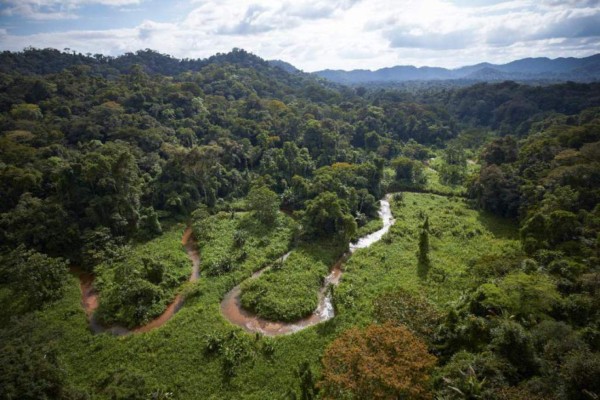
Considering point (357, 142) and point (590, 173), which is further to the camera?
point (357, 142)

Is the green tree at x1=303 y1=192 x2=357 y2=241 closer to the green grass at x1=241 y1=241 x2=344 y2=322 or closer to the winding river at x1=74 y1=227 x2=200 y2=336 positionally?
the green grass at x1=241 y1=241 x2=344 y2=322

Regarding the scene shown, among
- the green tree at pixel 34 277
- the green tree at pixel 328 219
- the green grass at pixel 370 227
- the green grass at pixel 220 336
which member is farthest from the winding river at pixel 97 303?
the green grass at pixel 370 227

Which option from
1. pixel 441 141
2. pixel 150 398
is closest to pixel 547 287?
pixel 150 398

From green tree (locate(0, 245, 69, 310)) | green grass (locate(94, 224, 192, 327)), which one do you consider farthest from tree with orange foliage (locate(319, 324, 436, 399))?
green tree (locate(0, 245, 69, 310))

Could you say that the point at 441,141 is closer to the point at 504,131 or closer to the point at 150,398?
the point at 504,131

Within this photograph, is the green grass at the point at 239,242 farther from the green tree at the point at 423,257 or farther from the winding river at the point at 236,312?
the green tree at the point at 423,257

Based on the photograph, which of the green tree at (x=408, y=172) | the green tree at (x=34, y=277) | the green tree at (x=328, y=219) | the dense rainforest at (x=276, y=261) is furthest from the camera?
the green tree at (x=408, y=172)
